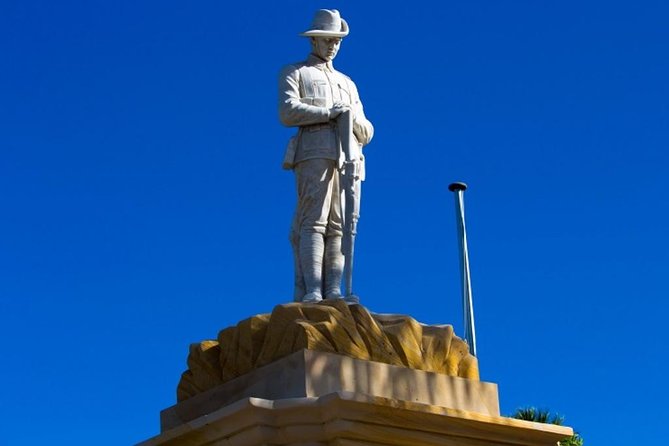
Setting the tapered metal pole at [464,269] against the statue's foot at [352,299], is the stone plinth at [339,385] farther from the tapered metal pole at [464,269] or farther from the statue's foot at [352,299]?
the tapered metal pole at [464,269]

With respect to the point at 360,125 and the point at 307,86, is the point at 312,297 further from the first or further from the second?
the point at 307,86

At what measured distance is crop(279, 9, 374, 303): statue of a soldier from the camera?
1107 centimetres

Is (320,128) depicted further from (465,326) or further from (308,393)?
(465,326)

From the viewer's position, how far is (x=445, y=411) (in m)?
9.59

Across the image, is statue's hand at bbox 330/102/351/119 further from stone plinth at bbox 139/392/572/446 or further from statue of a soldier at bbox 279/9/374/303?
stone plinth at bbox 139/392/572/446

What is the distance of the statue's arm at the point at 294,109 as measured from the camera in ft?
36.9

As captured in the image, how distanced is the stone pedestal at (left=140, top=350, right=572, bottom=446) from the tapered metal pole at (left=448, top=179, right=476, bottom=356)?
12.2 m

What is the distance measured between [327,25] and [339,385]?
3.45 m

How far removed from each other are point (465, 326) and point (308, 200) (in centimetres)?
1239

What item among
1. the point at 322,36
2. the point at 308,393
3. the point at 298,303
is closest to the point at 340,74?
the point at 322,36

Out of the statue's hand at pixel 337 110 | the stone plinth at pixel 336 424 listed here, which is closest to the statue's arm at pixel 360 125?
the statue's hand at pixel 337 110

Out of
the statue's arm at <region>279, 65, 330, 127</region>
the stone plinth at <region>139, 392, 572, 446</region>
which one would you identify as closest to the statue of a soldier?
the statue's arm at <region>279, 65, 330, 127</region>

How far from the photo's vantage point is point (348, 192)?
11.1 metres

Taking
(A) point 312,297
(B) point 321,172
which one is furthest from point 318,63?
(A) point 312,297
